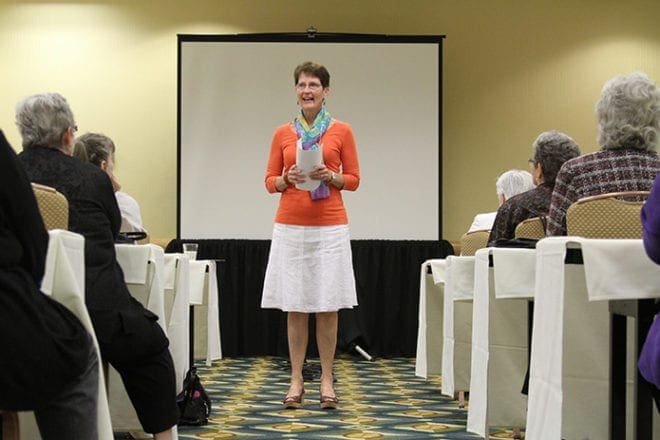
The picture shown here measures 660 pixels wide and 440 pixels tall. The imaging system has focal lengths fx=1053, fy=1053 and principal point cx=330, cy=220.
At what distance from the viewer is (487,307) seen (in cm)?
354

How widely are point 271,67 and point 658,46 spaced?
11.8 feet

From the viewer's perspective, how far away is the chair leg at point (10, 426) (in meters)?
2.23

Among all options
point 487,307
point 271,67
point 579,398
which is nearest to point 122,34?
point 271,67

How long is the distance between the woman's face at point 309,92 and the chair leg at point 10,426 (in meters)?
3.10

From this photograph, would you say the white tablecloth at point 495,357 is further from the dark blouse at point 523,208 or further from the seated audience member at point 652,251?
the seated audience member at point 652,251

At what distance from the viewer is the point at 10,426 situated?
2232mm

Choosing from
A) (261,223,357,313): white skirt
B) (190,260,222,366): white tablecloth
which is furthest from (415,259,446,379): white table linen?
(190,260,222,366): white tablecloth

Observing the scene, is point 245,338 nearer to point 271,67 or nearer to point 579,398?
point 271,67

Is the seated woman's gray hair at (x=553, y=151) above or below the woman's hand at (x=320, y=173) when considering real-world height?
above

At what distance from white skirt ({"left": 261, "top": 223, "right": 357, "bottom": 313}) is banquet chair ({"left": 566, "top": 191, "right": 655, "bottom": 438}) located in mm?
2285

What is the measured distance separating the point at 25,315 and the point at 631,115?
2.11 meters

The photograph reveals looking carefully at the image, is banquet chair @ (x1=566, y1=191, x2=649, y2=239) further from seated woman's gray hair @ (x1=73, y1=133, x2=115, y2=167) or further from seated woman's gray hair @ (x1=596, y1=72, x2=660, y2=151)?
seated woman's gray hair @ (x1=73, y1=133, x2=115, y2=167)

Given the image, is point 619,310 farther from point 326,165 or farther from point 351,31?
point 351,31

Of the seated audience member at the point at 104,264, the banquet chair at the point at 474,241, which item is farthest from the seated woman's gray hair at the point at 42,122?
the banquet chair at the point at 474,241
